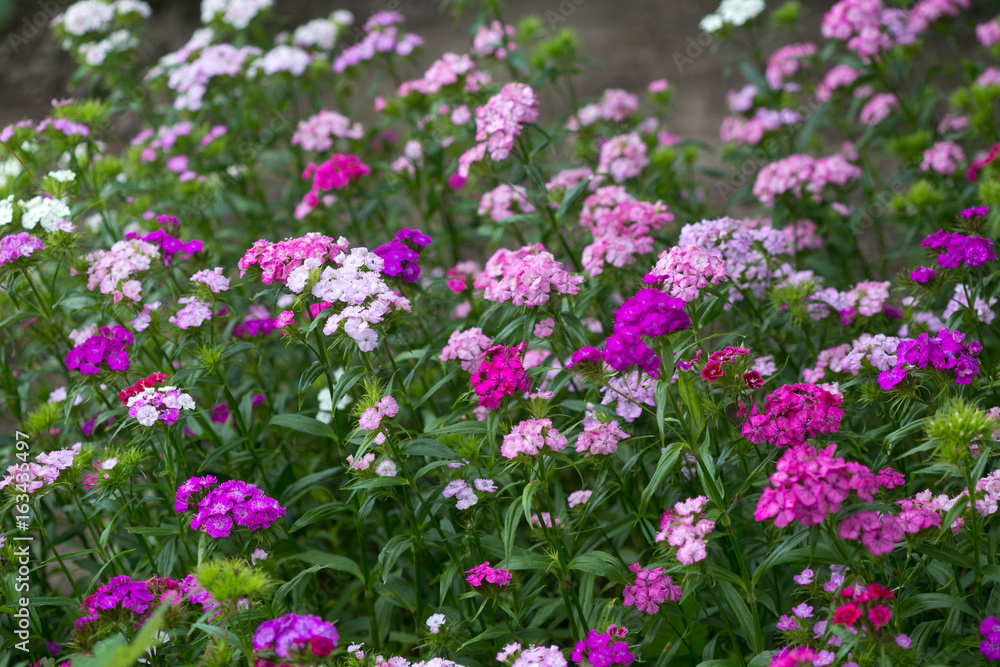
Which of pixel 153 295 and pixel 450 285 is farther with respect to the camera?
pixel 153 295

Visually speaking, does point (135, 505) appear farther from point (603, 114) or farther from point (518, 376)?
point (603, 114)

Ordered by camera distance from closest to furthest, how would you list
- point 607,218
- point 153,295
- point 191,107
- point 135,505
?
1. point 135,505
2. point 607,218
3. point 153,295
4. point 191,107

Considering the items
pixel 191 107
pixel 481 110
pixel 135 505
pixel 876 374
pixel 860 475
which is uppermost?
pixel 191 107

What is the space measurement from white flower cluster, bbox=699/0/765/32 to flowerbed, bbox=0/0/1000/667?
4 cm

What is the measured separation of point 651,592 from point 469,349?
46.9 inches

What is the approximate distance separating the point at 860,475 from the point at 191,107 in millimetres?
4801

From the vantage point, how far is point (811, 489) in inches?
95.2

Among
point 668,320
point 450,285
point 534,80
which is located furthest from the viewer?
point 534,80

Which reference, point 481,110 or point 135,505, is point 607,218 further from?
point 135,505

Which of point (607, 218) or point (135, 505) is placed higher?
point (607, 218)

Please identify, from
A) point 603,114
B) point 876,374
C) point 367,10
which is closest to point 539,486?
point 876,374

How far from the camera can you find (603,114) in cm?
571
